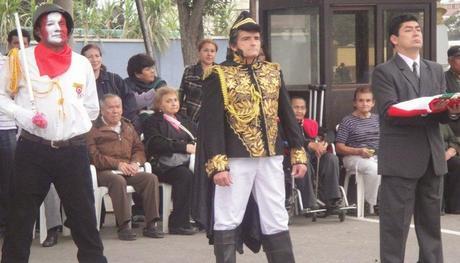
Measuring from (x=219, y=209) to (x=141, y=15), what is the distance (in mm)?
9290

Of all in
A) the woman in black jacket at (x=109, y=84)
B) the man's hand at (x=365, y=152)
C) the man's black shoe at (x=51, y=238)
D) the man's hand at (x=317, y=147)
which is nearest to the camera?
the man's black shoe at (x=51, y=238)

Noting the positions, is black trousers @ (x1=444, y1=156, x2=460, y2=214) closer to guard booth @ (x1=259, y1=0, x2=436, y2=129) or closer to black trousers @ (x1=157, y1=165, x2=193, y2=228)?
guard booth @ (x1=259, y1=0, x2=436, y2=129)

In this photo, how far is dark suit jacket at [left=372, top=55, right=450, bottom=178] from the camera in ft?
20.6

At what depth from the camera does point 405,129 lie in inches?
248

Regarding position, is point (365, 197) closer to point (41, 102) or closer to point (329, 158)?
point (329, 158)

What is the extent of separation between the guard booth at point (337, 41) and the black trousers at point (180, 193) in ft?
6.58

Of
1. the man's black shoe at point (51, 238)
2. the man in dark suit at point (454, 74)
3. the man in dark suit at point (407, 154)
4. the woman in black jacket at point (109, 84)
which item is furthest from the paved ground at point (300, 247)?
the man in dark suit at point (454, 74)

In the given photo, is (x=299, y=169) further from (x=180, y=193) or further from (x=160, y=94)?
(x=160, y=94)

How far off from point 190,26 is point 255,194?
32.2ft

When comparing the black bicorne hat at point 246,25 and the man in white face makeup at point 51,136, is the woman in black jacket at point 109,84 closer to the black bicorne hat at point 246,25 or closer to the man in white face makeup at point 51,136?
the man in white face makeup at point 51,136

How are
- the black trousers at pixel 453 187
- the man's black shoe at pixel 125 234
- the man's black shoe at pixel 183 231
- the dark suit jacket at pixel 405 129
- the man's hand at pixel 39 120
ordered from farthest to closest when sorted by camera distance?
1. the black trousers at pixel 453 187
2. the man's black shoe at pixel 183 231
3. the man's black shoe at pixel 125 234
4. the dark suit jacket at pixel 405 129
5. the man's hand at pixel 39 120

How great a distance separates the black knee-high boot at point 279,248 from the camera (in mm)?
6055

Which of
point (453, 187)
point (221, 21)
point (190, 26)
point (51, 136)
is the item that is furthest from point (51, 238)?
point (221, 21)

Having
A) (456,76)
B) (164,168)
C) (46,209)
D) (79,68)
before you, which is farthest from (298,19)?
(79,68)
